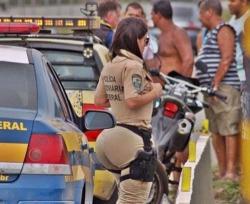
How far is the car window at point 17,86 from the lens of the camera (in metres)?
6.65

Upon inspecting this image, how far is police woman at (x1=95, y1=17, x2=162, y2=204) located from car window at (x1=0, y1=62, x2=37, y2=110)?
1416 millimetres

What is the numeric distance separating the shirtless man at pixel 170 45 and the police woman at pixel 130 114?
509cm

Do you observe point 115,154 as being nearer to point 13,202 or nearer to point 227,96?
point 13,202

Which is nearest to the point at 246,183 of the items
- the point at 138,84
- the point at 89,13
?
the point at 138,84

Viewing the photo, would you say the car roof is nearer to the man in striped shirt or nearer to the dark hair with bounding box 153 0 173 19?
the man in striped shirt

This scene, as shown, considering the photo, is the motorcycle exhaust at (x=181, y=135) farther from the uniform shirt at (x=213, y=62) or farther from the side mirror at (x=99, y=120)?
the side mirror at (x=99, y=120)

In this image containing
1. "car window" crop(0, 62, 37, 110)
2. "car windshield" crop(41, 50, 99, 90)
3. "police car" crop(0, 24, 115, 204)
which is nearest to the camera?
"police car" crop(0, 24, 115, 204)

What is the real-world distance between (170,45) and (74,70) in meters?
3.55

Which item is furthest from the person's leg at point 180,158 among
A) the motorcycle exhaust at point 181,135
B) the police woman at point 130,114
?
the police woman at point 130,114

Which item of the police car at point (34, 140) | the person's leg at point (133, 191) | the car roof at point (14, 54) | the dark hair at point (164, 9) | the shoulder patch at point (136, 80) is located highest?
the dark hair at point (164, 9)

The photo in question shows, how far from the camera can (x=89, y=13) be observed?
11.5m

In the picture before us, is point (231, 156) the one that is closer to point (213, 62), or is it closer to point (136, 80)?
point (213, 62)

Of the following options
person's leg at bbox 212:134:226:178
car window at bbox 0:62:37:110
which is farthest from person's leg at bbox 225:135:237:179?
car window at bbox 0:62:37:110

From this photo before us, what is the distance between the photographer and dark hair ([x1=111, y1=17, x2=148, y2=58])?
8.26 m
